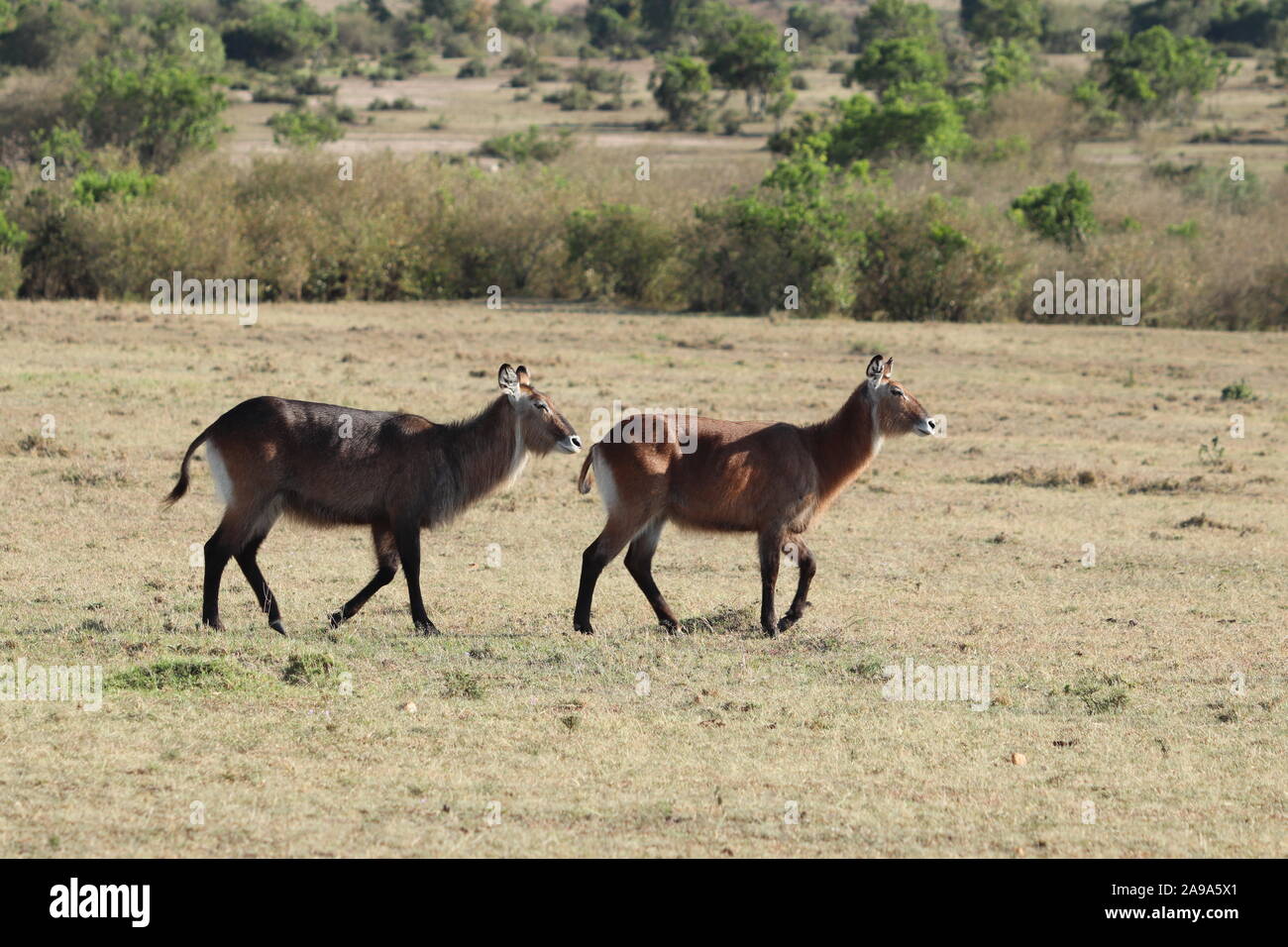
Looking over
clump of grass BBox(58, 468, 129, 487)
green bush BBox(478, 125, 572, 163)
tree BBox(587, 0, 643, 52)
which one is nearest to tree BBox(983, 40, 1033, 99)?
green bush BBox(478, 125, 572, 163)

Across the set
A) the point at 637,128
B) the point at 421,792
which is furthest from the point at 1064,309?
the point at 637,128

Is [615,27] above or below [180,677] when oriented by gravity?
above

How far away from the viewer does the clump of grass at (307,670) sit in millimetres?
7461

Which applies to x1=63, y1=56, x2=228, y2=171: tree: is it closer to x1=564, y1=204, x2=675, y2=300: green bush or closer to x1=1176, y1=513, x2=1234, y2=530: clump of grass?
x1=564, y1=204, x2=675, y2=300: green bush

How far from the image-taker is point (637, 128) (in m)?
53.0

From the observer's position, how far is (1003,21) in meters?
69.5

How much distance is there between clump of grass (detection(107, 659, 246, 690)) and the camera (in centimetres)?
729

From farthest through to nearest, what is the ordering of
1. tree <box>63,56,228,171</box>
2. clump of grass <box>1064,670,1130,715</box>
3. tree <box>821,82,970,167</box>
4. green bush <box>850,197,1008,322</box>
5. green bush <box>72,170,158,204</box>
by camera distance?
tree <box>821,82,970,167</box> < tree <box>63,56,228,171</box> < green bush <box>850,197,1008,322</box> < green bush <box>72,170,158,204</box> < clump of grass <box>1064,670,1130,715</box>

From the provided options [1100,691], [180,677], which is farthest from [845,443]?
[180,677]

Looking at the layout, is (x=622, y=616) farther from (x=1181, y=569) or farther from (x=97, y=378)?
(x=97, y=378)

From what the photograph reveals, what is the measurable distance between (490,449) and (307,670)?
6.12ft

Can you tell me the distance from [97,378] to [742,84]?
132 feet

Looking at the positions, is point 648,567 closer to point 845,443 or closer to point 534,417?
point 534,417

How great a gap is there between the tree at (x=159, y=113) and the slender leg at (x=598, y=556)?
27276 mm
